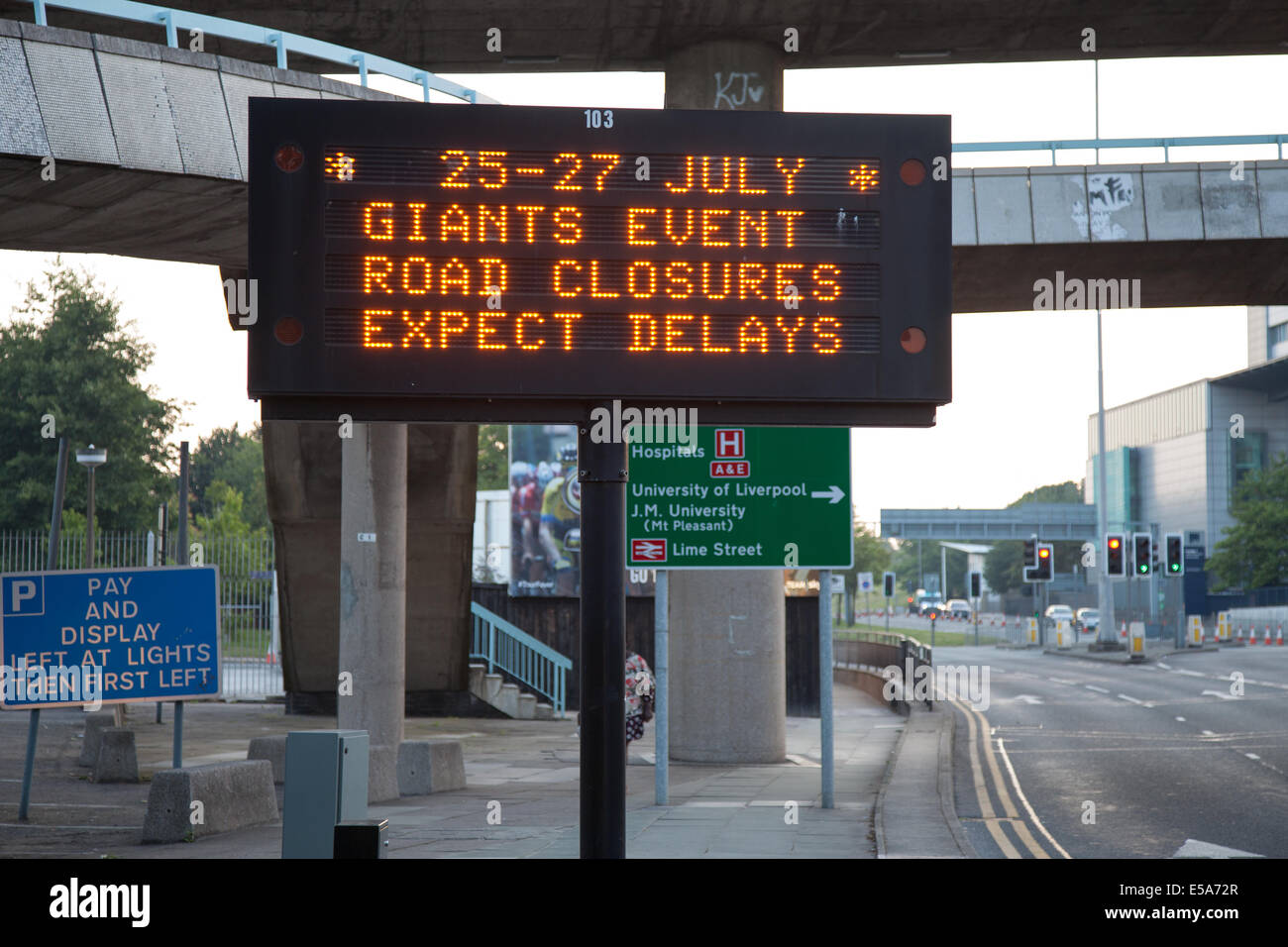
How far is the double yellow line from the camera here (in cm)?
1154

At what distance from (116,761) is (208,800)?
16.3 ft

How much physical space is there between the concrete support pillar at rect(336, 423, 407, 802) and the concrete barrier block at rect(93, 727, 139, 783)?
305 cm

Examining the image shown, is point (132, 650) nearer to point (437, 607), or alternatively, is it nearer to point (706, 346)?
point (706, 346)

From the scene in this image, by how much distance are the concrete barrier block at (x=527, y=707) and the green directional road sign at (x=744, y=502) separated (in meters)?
13.5

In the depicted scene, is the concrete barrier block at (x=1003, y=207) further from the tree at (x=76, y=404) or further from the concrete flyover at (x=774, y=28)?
the tree at (x=76, y=404)

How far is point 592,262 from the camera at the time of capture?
6.27 m

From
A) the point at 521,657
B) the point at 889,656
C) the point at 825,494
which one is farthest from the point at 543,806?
the point at 889,656

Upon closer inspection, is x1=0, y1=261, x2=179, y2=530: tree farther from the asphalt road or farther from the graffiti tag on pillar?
the graffiti tag on pillar

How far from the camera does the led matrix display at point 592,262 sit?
612 cm

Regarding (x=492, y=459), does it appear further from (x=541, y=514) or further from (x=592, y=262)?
(x=592, y=262)

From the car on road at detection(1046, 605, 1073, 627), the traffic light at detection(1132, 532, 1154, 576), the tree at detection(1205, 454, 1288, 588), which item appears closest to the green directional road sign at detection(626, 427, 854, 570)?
the traffic light at detection(1132, 532, 1154, 576)

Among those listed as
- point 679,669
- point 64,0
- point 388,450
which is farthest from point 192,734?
point 64,0

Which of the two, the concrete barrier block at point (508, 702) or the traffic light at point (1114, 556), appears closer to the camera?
the concrete barrier block at point (508, 702)

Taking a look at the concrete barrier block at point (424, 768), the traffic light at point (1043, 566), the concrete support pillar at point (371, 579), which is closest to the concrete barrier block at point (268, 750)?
the concrete barrier block at point (424, 768)
